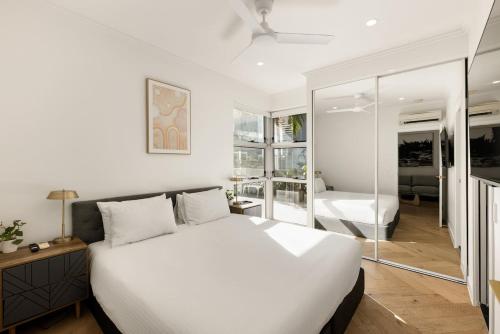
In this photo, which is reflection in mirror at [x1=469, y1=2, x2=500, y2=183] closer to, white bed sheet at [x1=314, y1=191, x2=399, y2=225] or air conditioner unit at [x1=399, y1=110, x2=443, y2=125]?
air conditioner unit at [x1=399, y1=110, x2=443, y2=125]

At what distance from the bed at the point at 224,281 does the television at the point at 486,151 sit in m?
1.07

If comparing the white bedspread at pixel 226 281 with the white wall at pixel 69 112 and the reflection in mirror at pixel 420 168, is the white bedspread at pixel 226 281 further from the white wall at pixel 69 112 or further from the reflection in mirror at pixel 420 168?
the reflection in mirror at pixel 420 168

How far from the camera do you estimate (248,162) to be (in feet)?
14.7

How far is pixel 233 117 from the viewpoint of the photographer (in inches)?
158

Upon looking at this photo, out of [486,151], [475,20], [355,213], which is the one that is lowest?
[355,213]

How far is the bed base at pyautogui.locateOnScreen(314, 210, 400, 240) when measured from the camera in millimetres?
3230

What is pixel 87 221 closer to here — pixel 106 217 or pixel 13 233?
pixel 106 217

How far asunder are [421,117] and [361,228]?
169cm

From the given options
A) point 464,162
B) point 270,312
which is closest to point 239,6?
point 270,312

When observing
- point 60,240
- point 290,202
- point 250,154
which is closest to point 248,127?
point 250,154

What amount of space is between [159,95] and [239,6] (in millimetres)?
1630

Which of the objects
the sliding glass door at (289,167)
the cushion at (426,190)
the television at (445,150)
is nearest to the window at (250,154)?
the sliding glass door at (289,167)

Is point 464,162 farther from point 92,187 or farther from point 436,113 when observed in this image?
point 92,187

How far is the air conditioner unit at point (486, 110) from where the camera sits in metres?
1.29
